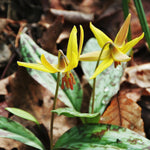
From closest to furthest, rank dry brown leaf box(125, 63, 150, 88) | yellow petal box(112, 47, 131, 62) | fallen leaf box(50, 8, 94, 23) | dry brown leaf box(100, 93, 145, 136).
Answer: yellow petal box(112, 47, 131, 62) → dry brown leaf box(100, 93, 145, 136) → dry brown leaf box(125, 63, 150, 88) → fallen leaf box(50, 8, 94, 23)

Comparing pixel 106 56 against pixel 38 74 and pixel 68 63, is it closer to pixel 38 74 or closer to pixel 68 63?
pixel 68 63

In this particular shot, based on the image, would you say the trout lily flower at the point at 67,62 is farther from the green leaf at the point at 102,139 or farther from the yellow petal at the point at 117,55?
the green leaf at the point at 102,139

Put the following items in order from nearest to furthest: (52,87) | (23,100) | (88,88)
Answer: (52,87)
(23,100)
(88,88)

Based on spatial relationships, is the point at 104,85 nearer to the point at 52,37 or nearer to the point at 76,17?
the point at 52,37

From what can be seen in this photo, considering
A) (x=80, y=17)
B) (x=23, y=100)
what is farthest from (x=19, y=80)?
(x=80, y=17)

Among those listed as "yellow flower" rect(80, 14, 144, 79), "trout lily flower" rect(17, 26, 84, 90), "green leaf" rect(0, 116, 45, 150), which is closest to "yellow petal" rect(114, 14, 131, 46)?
"yellow flower" rect(80, 14, 144, 79)

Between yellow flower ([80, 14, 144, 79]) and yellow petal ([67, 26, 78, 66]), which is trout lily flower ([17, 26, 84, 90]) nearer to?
yellow petal ([67, 26, 78, 66])

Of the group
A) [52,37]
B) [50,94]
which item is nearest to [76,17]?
[52,37]
